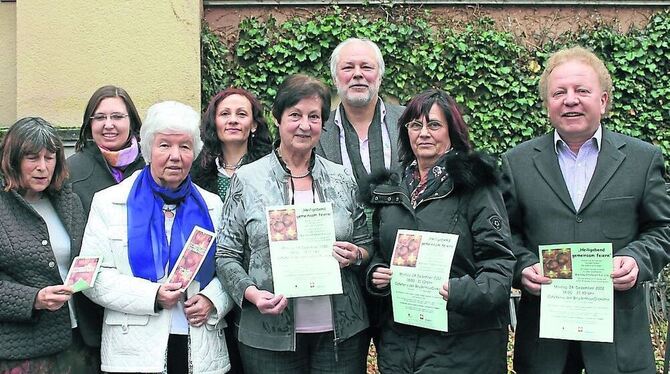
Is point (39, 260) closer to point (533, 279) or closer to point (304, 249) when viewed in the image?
point (304, 249)

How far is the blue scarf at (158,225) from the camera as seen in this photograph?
333 cm

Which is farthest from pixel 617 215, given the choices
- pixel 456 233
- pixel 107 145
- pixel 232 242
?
pixel 107 145

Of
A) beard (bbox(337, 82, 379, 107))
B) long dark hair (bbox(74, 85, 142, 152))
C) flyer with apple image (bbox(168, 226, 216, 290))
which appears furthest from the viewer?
beard (bbox(337, 82, 379, 107))

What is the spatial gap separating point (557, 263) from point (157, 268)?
1.80 meters

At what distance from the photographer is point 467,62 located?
849 centimetres

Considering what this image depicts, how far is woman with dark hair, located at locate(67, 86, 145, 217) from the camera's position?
4.01m

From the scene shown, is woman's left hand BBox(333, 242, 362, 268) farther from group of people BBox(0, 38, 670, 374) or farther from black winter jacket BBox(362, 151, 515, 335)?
black winter jacket BBox(362, 151, 515, 335)

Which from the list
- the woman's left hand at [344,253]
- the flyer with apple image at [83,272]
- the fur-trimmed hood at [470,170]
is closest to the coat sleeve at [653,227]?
the fur-trimmed hood at [470,170]

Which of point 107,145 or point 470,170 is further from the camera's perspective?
point 107,145

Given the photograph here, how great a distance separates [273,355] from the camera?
11.0 feet

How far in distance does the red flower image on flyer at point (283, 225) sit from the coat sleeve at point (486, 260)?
2.43 feet

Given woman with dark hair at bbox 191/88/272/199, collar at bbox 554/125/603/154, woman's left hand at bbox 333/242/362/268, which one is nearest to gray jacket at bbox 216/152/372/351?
woman's left hand at bbox 333/242/362/268

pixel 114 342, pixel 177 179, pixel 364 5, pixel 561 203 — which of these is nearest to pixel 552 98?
pixel 561 203

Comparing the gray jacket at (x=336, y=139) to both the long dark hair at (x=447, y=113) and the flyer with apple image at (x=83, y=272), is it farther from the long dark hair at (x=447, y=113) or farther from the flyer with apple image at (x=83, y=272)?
the flyer with apple image at (x=83, y=272)
